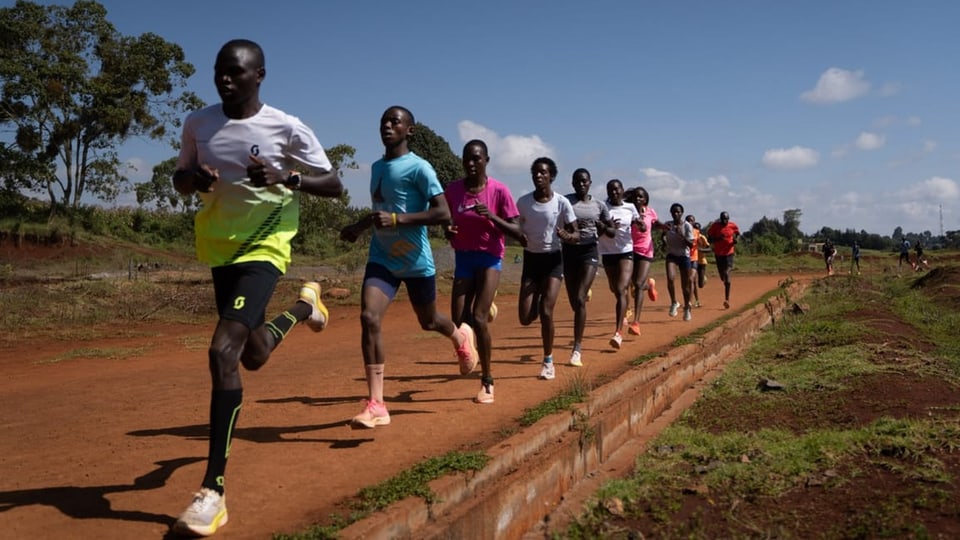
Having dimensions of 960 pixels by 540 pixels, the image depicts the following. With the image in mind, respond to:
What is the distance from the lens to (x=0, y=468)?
4562 mm

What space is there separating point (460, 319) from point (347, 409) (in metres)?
1.18

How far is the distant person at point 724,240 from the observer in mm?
15500

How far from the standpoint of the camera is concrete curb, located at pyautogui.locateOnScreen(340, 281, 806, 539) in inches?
141

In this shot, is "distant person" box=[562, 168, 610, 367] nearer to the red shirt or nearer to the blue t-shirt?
the blue t-shirt

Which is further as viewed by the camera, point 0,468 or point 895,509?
point 0,468

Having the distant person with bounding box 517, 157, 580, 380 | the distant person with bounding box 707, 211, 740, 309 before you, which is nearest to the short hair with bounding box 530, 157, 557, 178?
the distant person with bounding box 517, 157, 580, 380

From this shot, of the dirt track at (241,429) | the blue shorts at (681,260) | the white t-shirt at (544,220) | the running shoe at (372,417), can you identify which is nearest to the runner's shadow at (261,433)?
the dirt track at (241,429)

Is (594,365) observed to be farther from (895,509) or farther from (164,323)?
(164,323)

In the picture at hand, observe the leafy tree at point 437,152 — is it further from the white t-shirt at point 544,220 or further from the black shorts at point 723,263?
the white t-shirt at point 544,220

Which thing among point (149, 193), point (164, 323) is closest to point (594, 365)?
point (164, 323)

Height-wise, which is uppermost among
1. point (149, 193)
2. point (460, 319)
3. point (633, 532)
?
point (149, 193)

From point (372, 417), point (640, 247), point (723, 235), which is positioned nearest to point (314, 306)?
point (372, 417)

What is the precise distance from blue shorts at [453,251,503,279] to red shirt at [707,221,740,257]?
32.5ft

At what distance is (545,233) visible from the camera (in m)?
7.65
